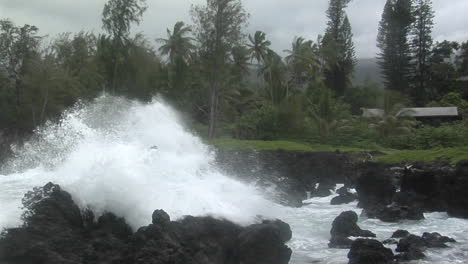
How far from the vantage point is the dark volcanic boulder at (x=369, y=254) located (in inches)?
388

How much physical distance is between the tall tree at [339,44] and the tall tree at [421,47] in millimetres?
6771

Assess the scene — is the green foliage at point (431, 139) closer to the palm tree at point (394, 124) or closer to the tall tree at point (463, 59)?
the palm tree at point (394, 124)

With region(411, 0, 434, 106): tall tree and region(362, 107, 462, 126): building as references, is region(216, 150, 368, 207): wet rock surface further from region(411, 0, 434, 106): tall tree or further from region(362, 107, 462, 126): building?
region(411, 0, 434, 106): tall tree

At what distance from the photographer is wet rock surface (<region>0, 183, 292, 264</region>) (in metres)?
7.66

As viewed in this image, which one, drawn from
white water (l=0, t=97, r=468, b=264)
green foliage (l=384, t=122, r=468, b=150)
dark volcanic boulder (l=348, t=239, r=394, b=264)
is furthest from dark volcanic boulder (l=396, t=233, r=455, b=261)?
green foliage (l=384, t=122, r=468, b=150)

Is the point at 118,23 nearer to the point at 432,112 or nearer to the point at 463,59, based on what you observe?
the point at 432,112

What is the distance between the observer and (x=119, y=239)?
8.59 meters

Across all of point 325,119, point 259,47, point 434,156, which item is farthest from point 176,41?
point 434,156

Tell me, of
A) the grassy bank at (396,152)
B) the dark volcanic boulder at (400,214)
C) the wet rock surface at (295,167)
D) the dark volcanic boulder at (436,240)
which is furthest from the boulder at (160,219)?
the grassy bank at (396,152)

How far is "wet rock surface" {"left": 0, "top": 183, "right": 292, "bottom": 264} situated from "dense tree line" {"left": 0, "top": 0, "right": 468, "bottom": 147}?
24135 mm

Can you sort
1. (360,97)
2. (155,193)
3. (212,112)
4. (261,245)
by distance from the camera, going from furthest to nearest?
1. (360,97)
2. (212,112)
3. (155,193)
4. (261,245)

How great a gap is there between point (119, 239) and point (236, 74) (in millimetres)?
38410

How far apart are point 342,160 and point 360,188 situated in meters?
8.32

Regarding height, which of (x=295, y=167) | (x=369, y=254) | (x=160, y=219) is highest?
(x=160, y=219)
